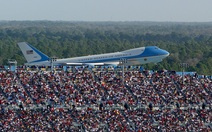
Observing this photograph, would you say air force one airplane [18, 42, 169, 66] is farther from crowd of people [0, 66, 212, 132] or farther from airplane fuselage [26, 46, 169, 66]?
crowd of people [0, 66, 212, 132]

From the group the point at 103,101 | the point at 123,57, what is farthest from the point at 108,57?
the point at 103,101

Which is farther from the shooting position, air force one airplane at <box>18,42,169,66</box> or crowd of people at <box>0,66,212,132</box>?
air force one airplane at <box>18,42,169,66</box>

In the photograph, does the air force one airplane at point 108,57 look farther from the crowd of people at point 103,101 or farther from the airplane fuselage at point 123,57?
the crowd of people at point 103,101

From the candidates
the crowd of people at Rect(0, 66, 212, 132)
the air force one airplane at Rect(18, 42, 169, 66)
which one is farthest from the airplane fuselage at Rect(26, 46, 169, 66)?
the crowd of people at Rect(0, 66, 212, 132)

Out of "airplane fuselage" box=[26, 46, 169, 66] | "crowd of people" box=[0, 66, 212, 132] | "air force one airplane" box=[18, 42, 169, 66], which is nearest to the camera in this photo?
"crowd of people" box=[0, 66, 212, 132]

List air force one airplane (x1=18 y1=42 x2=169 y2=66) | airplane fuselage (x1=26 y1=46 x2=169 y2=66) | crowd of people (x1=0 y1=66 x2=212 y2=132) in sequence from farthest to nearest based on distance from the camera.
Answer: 1. air force one airplane (x1=18 y1=42 x2=169 y2=66)
2. airplane fuselage (x1=26 y1=46 x2=169 y2=66)
3. crowd of people (x1=0 y1=66 x2=212 y2=132)

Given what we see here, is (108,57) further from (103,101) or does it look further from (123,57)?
(103,101)

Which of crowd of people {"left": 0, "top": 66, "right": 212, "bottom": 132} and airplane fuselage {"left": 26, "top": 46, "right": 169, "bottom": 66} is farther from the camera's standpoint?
airplane fuselage {"left": 26, "top": 46, "right": 169, "bottom": 66}

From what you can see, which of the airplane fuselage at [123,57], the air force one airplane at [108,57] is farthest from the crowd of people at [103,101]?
the air force one airplane at [108,57]
